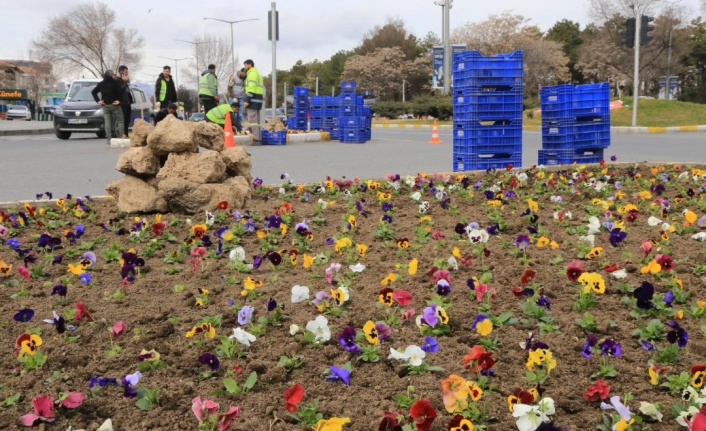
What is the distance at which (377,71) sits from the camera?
80125mm

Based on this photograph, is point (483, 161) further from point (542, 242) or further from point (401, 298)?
point (401, 298)

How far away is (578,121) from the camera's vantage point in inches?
403

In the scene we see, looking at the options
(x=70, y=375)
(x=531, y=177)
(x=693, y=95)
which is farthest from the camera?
(x=693, y=95)

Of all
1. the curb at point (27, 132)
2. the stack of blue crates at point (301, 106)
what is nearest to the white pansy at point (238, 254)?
the stack of blue crates at point (301, 106)

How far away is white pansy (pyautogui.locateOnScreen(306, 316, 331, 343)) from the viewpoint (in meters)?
2.84

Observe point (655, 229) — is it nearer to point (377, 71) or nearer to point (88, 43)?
point (88, 43)

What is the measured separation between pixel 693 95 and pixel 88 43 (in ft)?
177

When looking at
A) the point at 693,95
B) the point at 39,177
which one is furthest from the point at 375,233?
the point at 693,95

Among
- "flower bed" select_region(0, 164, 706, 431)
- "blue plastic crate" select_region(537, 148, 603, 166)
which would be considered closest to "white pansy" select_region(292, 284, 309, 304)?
"flower bed" select_region(0, 164, 706, 431)

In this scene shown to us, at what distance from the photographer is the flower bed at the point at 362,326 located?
7.68ft

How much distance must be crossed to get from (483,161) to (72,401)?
7.99m

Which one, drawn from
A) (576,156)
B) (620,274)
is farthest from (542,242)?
(576,156)

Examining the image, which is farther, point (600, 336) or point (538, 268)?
point (538, 268)

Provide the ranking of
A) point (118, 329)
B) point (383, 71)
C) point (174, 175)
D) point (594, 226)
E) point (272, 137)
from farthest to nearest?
point (383, 71) → point (272, 137) → point (174, 175) → point (594, 226) → point (118, 329)
